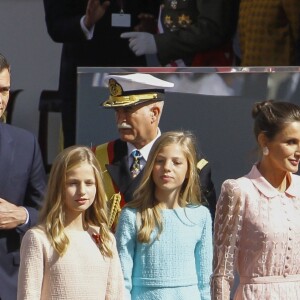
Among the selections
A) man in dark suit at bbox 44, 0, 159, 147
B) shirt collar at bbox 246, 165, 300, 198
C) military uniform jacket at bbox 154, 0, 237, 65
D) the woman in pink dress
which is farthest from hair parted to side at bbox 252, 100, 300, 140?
man in dark suit at bbox 44, 0, 159, 147

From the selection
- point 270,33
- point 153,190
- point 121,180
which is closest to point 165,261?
point 153,190

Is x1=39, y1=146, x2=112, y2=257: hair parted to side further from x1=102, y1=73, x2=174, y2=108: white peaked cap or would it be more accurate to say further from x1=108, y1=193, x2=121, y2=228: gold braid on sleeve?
x1=102, y1=73, x2=174, y2=108: white peaked cap

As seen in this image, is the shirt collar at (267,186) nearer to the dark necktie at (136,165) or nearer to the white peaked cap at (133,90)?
the dark necktie at (136,165)

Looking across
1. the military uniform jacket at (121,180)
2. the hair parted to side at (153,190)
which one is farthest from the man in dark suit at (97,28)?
the hair parted to side at (153,190)

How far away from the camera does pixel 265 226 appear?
17.1ft

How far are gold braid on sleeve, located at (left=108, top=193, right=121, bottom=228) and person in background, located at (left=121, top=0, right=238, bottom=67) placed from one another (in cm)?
170

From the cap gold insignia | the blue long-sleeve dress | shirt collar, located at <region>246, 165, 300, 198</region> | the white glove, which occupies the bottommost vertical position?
the blue long-sleeve dress

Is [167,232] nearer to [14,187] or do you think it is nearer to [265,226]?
[265,226]

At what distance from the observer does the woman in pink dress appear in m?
5.22

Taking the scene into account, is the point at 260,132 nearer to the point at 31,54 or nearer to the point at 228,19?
the point at 228,19

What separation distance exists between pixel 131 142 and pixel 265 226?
1013mm

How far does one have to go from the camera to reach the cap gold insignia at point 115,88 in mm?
6211

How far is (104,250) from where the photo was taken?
5281mm

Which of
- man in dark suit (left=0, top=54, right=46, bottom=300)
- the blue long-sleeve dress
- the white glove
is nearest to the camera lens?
the blue long-sleeve dress
